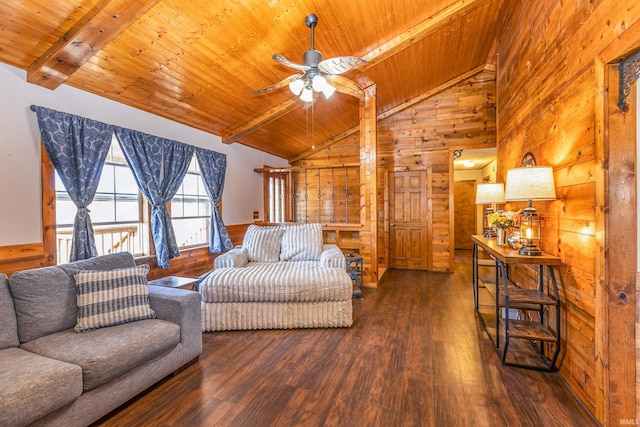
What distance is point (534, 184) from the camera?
218 cm

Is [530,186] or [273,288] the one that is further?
[273,288]

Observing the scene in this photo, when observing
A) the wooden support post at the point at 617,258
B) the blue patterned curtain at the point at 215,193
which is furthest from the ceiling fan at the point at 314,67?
the blue patterned curtain at the point at 215,193

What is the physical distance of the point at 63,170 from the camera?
2.62 m

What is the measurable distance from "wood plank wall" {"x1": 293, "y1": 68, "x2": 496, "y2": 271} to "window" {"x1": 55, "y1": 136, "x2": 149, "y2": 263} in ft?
12.7

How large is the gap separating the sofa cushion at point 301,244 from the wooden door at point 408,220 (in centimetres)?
256

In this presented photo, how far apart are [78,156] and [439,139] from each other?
553 centimetres

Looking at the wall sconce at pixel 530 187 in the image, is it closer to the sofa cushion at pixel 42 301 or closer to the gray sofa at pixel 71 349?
the gray sofa at pixel 71 349

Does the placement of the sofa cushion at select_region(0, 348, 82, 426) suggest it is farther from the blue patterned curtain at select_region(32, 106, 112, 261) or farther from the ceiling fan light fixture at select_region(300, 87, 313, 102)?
the ceiling fan light fixture at select_region(300, 87, 313, 102)

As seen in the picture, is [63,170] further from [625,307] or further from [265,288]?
[625,307]

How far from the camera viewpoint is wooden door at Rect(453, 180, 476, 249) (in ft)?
26.4

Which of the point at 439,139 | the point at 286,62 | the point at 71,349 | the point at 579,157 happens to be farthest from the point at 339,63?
the point at 439,139

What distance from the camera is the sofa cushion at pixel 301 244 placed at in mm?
3768

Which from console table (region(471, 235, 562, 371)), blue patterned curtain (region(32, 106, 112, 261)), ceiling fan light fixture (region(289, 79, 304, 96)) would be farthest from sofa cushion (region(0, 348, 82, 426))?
console table (region(471, 235, 562, 371))

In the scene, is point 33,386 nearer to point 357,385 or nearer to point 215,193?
point 357,385
